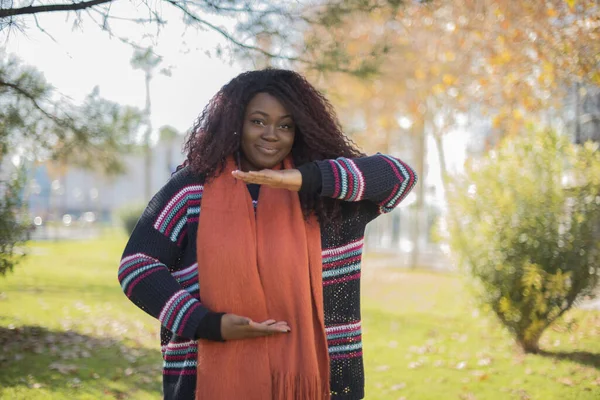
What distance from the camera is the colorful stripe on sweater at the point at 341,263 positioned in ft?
7.32

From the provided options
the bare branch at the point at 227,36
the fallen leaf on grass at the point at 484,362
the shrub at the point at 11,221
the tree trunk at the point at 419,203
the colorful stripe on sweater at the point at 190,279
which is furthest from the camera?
the tree trunk at the point at 419,203

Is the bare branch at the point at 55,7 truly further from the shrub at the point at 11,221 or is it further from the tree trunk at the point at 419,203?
the tree trunk at the point at 419,203

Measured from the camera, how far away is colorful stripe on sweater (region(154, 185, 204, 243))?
2117 mm

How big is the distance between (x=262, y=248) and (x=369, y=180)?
441 mm

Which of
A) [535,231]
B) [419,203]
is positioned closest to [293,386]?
[535,231]

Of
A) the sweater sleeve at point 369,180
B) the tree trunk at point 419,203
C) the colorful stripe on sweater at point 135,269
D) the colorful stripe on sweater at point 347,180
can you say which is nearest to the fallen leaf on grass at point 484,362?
the sweater sleeve at point 369,180

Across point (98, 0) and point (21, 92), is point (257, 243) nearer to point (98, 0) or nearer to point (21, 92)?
point (98, 0)

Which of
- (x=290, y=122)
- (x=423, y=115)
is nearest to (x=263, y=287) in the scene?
(x=290, y=122)

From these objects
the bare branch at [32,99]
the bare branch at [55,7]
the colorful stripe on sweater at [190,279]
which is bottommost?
the colorful stripe on sweater at [190,279]

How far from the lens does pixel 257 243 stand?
6.86ft

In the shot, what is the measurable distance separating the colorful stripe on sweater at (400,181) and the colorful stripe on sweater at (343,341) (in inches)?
18.7

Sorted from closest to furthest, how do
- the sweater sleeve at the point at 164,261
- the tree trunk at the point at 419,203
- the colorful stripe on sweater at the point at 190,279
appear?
the sweater sleeve at the point at 164,261
the colorful stripe on sweater at the point at 190,279
the tree trunk at the point at 419,203

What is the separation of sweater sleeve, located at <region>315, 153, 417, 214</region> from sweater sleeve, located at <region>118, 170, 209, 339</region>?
506 millimetres

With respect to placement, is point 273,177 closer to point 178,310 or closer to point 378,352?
point 178,310
